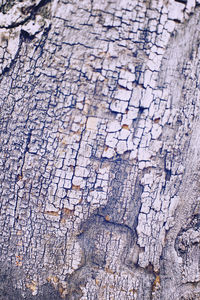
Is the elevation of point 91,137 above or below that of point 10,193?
above

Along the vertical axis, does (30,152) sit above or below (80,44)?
below

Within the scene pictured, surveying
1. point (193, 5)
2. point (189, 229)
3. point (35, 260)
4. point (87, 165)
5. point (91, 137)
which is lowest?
point (35, 260)

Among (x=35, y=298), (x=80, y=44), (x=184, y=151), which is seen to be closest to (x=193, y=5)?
(x=80, y=44)

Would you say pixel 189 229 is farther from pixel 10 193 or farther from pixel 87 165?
pixel 10 193

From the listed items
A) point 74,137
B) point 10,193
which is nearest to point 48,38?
point 74,137

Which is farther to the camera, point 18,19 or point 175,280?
point 175,280

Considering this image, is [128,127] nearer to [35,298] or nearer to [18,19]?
[18,19]
